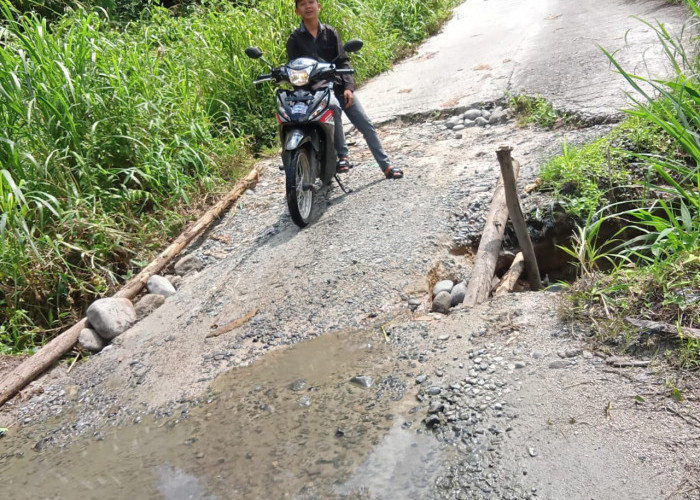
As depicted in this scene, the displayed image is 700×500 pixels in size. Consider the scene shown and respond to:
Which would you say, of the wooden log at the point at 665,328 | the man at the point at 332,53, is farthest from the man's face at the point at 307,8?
the wooden log at the point at 665,328

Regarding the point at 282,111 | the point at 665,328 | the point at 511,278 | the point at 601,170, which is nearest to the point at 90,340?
the point at 282,111

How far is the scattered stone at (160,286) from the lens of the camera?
4.80m

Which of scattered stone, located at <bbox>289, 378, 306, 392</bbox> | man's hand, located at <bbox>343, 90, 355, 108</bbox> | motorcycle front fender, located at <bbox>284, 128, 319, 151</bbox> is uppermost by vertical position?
man's hand, located at <bbox>343, 90, 355, 108</bbox>

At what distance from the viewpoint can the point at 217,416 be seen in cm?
314

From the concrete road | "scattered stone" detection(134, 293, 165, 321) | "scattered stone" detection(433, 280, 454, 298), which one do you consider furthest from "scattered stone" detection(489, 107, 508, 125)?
"scattered stone" detection(134, 293, 165, 321)

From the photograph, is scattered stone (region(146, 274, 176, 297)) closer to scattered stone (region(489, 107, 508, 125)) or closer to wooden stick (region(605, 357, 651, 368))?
wooden stick (region(605, 357, 651, 368))

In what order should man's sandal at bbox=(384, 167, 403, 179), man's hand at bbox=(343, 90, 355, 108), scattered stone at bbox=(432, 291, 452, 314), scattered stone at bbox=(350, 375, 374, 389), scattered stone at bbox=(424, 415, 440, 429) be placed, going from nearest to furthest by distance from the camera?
1. scattered stone at bbox=(424, 415, 440, 429)
2. scattered stone at bbox=(350, 375, 374, 389)
3. scattered stone at bbox=(432, 291, 452, 314)
4. man's hand at bbox=(343, 90, 355, 108)
5. man's sandal at bbox=(384, 167, 403, 179)

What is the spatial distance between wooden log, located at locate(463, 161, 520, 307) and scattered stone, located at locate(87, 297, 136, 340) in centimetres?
248

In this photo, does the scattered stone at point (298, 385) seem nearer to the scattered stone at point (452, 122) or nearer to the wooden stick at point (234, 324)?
the wooden stick at point (234, 324)

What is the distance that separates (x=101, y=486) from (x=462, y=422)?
1.69 meters

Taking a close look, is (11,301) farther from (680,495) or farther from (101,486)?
(680,495)

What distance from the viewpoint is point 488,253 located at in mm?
3881

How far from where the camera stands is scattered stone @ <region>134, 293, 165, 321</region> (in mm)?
4586

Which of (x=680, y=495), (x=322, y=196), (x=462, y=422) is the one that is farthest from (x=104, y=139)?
(x=680, y=495)
